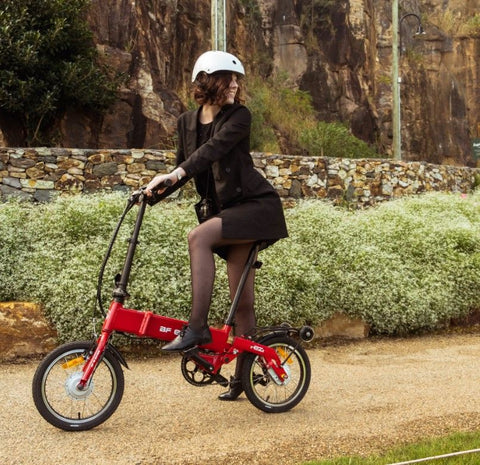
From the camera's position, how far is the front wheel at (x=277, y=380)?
435cm

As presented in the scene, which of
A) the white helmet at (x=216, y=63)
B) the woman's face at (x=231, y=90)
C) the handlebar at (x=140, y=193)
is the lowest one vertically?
the handlebar at (x=140, y=193)

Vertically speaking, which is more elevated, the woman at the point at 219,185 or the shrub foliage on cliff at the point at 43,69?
the shrub foliage on cliff at the point at 43,69

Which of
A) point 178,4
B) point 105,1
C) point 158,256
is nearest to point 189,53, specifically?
point 178,4

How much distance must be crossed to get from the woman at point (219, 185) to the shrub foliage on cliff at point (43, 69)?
10.0m

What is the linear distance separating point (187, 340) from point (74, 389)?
0.63m

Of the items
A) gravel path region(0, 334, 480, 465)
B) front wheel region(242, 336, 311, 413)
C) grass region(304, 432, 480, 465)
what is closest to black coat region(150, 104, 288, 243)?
front wheel region(242, 336, 311, 413)

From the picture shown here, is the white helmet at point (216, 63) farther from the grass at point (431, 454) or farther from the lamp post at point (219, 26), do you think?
the lamp post at point (219, 26)

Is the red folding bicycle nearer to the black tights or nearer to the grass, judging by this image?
the black tights

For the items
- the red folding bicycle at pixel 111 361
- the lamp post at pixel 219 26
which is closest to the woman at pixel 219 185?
the red folding bicycle at pixel 111 361

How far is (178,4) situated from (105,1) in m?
3.01

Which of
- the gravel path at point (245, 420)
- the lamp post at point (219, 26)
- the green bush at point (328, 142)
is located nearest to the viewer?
the gravel path at point (245, 420)

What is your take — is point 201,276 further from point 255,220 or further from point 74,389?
point 74,389

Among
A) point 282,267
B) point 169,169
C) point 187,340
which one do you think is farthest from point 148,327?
point 169,169

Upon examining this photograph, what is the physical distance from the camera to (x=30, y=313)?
6.23m
